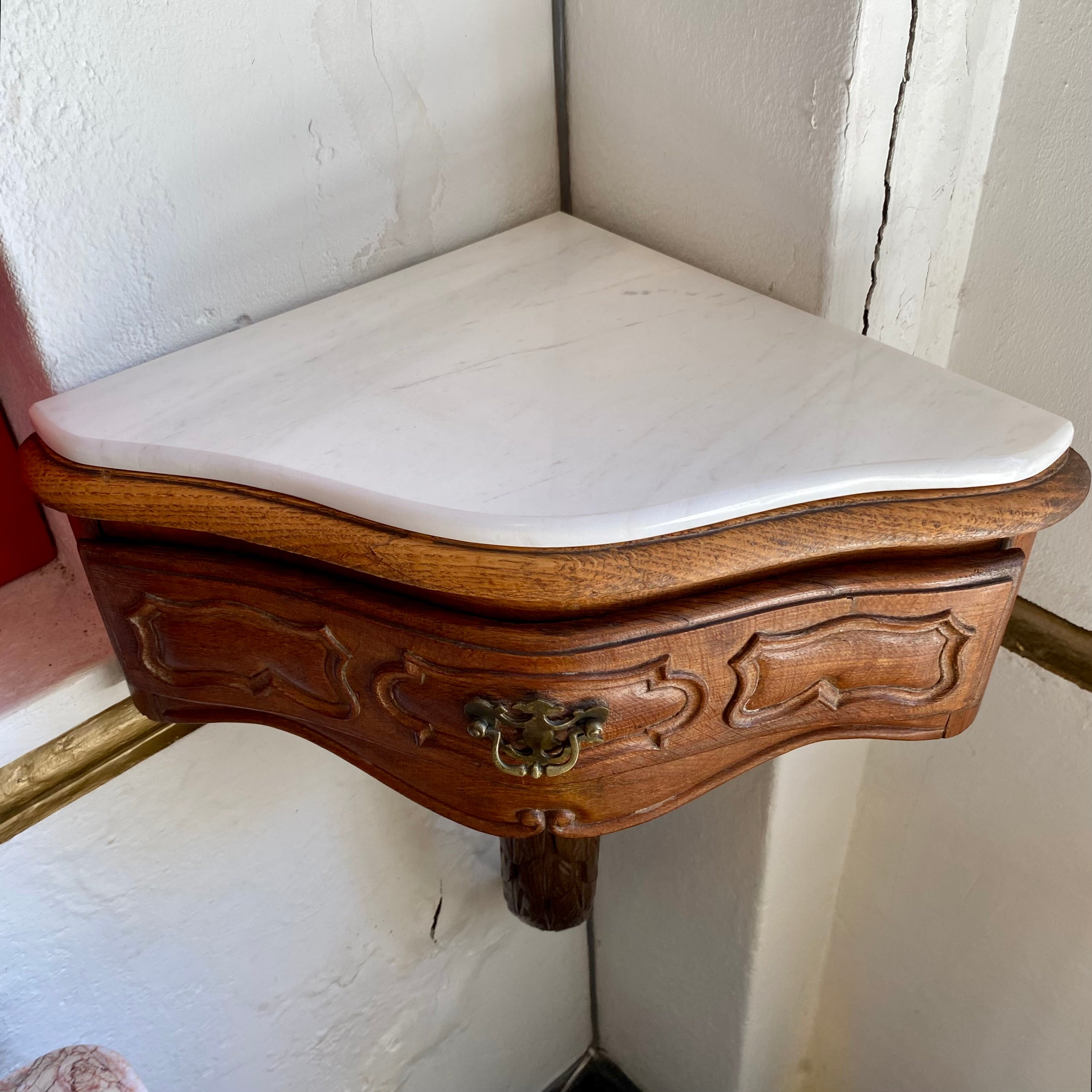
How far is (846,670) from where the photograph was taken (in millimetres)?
562

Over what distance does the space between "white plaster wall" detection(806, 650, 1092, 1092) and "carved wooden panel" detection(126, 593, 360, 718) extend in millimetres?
560

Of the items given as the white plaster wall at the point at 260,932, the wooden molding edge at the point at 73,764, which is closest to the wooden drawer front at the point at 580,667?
the wooden molding edge at the point at 73,764

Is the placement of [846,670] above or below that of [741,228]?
below

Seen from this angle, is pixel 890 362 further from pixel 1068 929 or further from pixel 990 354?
pixel 1068 929

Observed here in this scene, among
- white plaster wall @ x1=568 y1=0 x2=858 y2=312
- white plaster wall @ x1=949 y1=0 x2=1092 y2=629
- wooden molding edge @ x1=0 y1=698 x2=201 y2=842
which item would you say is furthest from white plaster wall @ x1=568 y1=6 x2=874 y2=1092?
wooden molding edge @ x1=0 y1=698 x2=201 y2=842

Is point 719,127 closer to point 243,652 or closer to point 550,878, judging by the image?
point 243,652

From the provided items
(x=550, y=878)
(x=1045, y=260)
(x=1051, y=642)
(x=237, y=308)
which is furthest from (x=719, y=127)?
(x=550, y=878)

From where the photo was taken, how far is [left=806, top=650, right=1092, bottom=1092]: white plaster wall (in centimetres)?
84

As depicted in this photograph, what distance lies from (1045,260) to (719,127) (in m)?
0.24

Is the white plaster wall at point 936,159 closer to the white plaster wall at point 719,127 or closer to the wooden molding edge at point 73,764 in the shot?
the white plaster wall at point 719,127

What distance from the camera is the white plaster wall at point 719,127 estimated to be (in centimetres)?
63

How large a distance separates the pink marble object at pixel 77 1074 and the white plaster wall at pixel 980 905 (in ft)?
2.26

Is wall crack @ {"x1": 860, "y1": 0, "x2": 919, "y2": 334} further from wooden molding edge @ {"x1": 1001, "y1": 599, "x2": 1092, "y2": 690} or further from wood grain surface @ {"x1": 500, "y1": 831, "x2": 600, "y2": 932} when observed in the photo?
wood grain surface @ {"x1": 500, "y1": 831, "x2": 600, "y2": 932}

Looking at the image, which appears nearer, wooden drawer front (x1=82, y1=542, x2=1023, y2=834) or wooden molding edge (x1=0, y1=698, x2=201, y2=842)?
wooden drawer front (x1=82, y1=542, x2=1023, y2=834)
